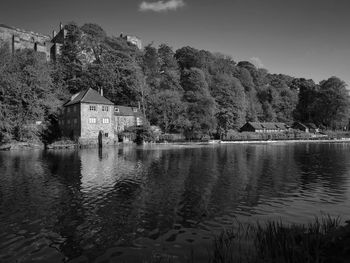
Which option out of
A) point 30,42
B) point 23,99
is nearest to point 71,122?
point 23,99

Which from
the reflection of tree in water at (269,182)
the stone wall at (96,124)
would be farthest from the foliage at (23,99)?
the reflection of tree in water at (269,182)

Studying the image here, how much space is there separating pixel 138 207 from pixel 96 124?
5899 centimetres

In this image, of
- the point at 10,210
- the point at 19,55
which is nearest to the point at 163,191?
the point at 10,210

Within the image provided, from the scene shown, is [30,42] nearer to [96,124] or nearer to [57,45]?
[57,45]

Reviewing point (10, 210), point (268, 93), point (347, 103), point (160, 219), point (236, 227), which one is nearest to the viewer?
point (236, 227)

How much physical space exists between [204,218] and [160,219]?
2.30m

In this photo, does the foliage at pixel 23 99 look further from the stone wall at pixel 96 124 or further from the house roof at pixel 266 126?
the house roof at pixel 266 126

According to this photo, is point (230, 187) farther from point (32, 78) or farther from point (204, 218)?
point (32, 78)

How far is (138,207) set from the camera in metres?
16.7

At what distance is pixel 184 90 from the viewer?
112375 mm

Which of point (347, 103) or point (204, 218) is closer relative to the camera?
point (204, 218)

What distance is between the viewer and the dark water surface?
11.4 m

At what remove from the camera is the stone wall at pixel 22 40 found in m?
98.6

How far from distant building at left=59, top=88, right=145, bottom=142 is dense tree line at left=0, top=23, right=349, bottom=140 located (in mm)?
4194
